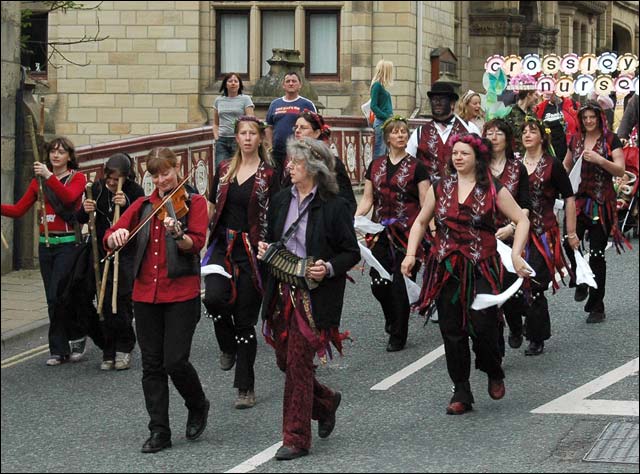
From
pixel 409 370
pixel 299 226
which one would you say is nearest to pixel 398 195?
pixel 409 370

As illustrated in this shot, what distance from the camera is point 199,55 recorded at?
29297 mm

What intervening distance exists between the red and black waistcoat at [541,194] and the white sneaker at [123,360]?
3216 mm

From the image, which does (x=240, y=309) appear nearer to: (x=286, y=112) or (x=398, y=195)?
(x=398, y=195)

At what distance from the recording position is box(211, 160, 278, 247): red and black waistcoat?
30.8 ft

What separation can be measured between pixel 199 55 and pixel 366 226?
739 inches

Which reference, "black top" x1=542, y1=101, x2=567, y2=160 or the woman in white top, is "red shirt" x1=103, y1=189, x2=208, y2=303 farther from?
"black top" x1=542, y1=101, x2=567, y2=160

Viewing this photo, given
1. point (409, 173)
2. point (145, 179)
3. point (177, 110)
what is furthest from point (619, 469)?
point (177, 110)

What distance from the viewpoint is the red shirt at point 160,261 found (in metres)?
8.05

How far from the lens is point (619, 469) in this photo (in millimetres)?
7457

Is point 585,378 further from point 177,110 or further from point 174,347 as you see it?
point 177,110

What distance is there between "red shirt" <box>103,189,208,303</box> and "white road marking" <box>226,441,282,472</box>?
970 mm

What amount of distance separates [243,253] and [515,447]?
92.2 inches

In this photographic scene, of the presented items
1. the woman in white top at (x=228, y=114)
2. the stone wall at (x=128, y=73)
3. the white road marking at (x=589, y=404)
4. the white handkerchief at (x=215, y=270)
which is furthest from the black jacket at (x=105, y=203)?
the stone wall at (x=128, y=73)

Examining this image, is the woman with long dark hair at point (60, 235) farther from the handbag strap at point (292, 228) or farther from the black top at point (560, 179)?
the black top at point (560, 179)
